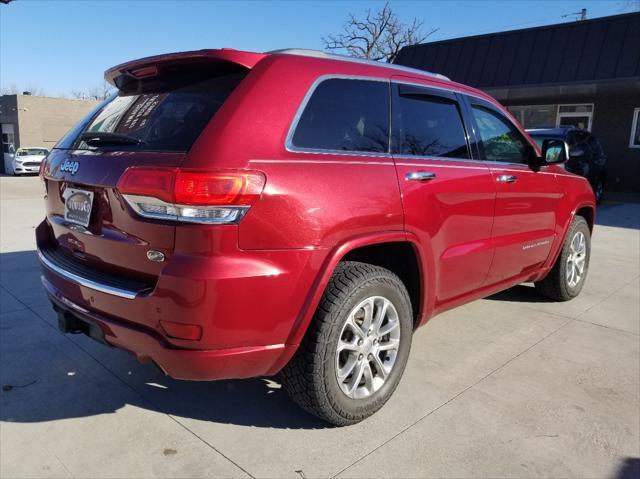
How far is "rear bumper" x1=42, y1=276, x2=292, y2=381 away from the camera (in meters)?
2.26

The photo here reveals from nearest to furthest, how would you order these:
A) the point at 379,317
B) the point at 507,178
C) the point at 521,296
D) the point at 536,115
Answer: the point at 379,317, the point at 507,178, the point at 521,296, the point at 536,115

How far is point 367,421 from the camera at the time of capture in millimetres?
2875

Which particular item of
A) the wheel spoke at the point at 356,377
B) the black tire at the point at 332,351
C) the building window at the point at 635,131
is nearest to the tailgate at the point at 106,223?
the black tire at the point at 332,351

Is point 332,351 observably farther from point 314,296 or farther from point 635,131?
point 635,131

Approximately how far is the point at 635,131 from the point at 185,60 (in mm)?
16664

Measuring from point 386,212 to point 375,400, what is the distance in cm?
105

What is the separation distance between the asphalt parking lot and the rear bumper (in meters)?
0.50

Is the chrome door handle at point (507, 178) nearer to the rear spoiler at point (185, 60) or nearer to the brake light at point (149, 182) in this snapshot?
the rear spoiler at point (185, 60)

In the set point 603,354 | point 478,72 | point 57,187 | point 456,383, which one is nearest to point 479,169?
point 456,383

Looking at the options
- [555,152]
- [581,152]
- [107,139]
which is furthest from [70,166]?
[581,152]

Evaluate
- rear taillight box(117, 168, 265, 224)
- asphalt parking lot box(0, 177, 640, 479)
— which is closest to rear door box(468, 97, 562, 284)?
asphalt parking lot box(0, 177, 640, 479)

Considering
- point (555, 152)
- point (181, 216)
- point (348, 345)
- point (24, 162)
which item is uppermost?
point (555, 152)

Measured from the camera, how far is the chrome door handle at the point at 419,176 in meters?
2.92

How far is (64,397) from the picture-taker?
309cm
